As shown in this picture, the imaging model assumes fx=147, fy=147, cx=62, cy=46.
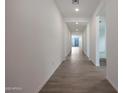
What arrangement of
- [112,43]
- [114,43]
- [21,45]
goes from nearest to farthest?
[21,45]
[114,43]
[112,43]

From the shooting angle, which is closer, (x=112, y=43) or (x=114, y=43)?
(x=114, y=43)

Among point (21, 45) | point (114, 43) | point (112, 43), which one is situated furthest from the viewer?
point (112, 43)

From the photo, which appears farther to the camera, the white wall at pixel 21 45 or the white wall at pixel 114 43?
the white wall at pixel 114 43

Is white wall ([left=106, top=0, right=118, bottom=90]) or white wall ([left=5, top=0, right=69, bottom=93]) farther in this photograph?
white wall ([left=106, top=0, right=118, bottom=90])

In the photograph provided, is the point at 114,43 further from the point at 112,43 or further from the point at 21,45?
the point at 21,45

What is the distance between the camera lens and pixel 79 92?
3703 mm

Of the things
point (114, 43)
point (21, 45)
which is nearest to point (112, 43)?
point (114, 43)

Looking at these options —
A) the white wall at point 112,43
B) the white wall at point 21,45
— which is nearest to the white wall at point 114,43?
the white wall at point 112,43

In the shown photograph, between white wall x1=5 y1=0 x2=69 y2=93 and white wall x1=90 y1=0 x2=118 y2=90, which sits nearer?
white wall x1=5 y1=0 x2=69 y2=93

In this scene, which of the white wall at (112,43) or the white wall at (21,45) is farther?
the white wall at (112,43)

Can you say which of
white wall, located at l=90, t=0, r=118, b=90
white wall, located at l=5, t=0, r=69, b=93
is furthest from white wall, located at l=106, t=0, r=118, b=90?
white wall, located at l=5, t=0, r=69, b=93

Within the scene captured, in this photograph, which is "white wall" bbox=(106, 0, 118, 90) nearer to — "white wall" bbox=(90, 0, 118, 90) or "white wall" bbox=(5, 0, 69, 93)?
"white wall" bbox=(90, 0, 118, 90)

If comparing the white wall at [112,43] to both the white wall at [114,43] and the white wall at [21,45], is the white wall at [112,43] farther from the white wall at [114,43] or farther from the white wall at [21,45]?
the white wall at [21,45]

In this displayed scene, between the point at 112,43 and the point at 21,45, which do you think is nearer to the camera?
the point at 21,45
